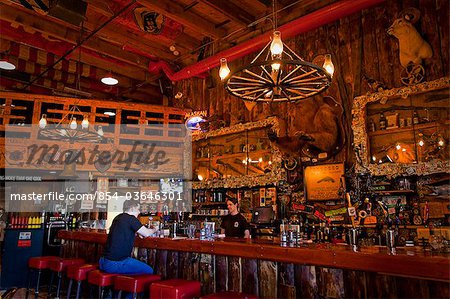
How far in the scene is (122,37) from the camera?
8086 millimetres

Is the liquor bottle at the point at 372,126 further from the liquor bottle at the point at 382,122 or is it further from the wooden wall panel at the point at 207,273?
the wooden wall panel at the point at 207,273

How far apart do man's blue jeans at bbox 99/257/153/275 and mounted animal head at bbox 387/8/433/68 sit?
476cm

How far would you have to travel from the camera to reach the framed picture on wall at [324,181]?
5.89 meters

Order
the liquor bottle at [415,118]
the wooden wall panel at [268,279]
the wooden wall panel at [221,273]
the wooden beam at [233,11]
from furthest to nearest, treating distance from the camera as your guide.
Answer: the wooden beam at [233,11] → the liquor bottle at [415,118] → the wooden wall panel at [221,273] → the wooden wall panel at [268,279]

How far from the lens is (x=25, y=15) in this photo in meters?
7.51

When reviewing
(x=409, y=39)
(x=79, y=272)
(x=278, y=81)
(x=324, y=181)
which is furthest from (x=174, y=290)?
(x=409, y=39)

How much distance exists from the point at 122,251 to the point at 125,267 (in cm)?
17

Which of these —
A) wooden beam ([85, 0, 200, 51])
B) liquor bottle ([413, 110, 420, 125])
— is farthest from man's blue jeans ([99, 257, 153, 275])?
wooden beam ([85, 0, 200, 51])

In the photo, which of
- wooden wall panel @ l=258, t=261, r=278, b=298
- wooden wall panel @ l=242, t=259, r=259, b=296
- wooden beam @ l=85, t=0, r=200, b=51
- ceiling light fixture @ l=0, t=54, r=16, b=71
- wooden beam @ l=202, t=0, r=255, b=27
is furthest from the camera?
ceiling light fixture @ l=0, t=54, r=16, b=71

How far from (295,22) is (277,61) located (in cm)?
298

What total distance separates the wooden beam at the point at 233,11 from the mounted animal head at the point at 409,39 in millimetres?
2905

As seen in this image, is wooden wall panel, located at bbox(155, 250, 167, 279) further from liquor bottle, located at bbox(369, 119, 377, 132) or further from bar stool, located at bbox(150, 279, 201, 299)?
liquor bottle, located at bbox(369, 119, 377, 132)

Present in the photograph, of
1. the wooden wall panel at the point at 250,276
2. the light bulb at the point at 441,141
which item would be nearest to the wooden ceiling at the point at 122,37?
the light bulb at the point at 441,141

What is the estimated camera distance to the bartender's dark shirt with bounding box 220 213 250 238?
19.1 feet
